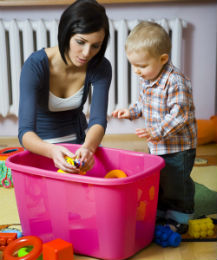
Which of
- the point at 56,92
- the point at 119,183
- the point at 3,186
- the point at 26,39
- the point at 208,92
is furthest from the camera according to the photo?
the point at 208,92

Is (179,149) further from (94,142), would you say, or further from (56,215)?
(56,215)

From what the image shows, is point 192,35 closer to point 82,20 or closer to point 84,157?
point 82,20

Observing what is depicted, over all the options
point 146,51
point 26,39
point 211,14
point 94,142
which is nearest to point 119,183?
point 94,142

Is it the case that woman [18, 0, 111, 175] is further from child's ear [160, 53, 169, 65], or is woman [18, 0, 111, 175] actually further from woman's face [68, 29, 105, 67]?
child's ear [160, 53, 169, 65]

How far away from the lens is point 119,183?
0.82 metres

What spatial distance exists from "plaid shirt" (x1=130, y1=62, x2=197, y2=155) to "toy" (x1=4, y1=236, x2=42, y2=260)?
0.43m

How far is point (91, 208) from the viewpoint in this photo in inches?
34.7

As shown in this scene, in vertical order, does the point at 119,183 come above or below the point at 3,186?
above

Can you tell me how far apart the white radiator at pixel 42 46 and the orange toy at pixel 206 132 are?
409mm

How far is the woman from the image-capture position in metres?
0.98

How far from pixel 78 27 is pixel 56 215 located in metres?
0.52

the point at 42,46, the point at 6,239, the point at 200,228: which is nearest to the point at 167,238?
the point at 200,228

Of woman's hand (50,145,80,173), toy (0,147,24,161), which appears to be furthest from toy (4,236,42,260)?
toy (0,147,24,161)

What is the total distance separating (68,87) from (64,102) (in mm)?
54
